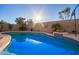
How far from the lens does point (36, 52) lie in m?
3.21

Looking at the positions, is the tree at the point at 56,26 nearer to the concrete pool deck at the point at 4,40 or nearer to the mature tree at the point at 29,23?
the mature tree at the point at 29,23

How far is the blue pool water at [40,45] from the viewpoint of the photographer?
126 inches

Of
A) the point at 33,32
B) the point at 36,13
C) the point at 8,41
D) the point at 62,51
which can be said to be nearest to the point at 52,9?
the point at 36,13

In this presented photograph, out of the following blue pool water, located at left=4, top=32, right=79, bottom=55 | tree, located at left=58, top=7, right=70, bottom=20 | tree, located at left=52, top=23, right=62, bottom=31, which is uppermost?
tree, located at left=58, top=7, right=70, bottom=20

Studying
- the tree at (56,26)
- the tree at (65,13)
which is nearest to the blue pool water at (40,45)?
the tree at (56,26)

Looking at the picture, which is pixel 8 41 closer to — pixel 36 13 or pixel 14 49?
pixel 14 49

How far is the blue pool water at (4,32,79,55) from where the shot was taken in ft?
10.5

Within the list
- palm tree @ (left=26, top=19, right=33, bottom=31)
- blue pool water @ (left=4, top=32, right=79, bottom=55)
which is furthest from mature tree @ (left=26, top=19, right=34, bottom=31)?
blue pool water @ (left=4, top=32, right=79, bottom=55)

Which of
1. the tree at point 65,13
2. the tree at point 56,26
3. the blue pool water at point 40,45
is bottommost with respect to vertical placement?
the blue pool water at point 40,45

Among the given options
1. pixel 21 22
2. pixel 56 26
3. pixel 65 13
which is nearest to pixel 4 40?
pixel 21 22

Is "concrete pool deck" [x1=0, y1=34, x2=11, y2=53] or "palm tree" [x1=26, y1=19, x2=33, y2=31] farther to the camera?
"palm tree" [x1=26, y1=19, x2=33, y2=31]

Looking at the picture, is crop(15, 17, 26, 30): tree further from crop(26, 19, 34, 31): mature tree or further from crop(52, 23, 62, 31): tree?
crop(52, 23, 62, 31): tree

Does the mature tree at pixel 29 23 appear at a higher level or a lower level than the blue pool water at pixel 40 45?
higher

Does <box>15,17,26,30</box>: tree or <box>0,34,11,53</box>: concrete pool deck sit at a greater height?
<box>15,17,26,30</box>: tree
